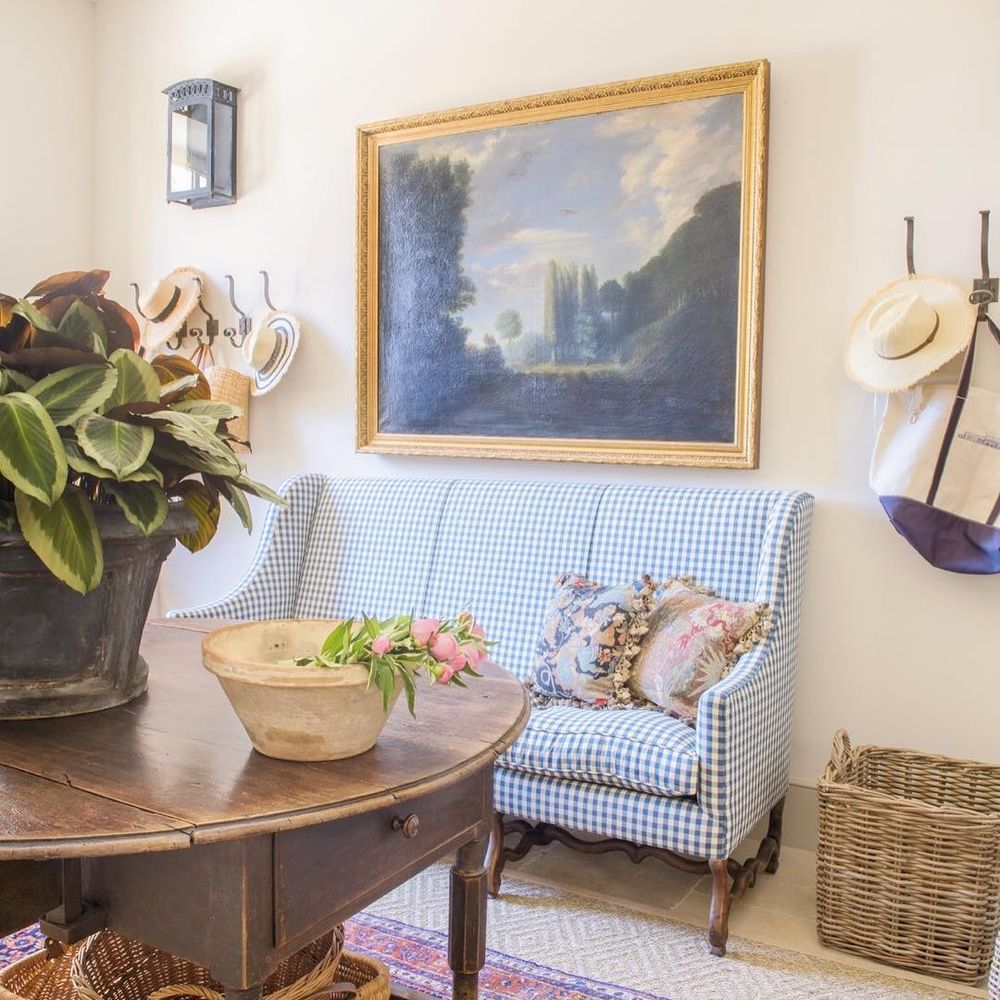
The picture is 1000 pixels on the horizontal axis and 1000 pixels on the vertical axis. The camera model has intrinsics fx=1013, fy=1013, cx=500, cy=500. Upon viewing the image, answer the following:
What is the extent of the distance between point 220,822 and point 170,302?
3.22 meters

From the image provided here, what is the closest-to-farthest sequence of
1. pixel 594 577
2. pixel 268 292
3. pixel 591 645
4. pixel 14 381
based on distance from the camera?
pixel 14 381
pixel 591 645
pixel 594 577
pixel 268 292

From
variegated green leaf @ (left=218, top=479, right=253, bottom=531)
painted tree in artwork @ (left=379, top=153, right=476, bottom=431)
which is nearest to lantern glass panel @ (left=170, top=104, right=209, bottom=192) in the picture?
painted tree in artwork @ (left=379, top=153, right=476, bottom=431)

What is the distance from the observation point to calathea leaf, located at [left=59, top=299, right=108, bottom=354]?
136 centimetres

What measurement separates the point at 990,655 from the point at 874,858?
0.69m

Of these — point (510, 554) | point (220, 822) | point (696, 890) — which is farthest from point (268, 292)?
point (220, 822)

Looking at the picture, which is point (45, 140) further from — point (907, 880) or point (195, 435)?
point (907, 880)

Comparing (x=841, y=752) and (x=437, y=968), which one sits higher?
(x=841, y=752)

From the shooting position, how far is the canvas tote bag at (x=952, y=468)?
2529 millimetres

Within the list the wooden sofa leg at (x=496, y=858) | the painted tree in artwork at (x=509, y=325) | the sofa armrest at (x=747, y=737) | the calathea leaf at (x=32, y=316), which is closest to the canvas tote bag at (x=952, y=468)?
the sofa armrest at (x=747, y=737)

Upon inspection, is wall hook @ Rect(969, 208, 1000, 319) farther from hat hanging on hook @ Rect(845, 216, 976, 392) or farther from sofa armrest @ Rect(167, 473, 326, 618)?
sofa armrest @ Rect(167, 473, 326, 618)

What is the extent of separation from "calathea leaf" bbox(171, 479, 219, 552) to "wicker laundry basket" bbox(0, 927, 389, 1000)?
66 cm

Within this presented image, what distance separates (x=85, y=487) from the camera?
53.6 inches

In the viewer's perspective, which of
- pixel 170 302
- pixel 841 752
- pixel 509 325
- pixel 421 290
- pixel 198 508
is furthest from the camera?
pixel 170 302

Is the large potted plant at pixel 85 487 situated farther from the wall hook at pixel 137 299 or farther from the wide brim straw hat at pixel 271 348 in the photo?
the wall hook at pixel 137 299
